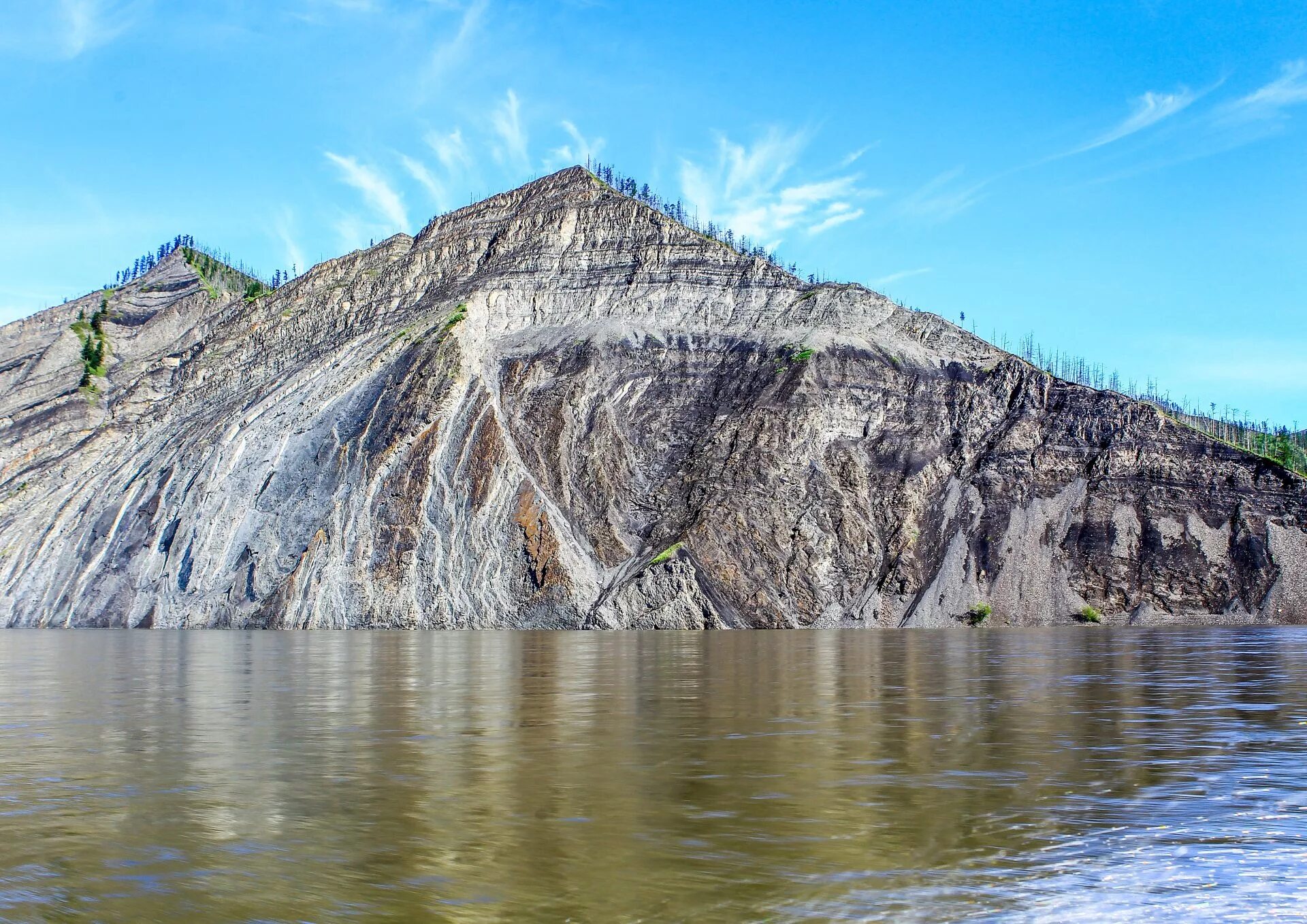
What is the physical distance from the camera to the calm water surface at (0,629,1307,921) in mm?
8758

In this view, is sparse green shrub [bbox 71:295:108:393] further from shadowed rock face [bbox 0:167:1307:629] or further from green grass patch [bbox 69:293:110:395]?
shadowed rock face [bbox 0:167:1307:629]

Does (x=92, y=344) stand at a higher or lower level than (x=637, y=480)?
higher

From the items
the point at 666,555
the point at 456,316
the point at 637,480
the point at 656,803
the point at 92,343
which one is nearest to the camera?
the point at 656,803

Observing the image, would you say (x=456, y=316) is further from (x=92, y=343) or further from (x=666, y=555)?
(x=92, y=343)

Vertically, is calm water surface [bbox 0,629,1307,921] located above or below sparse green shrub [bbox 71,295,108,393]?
below

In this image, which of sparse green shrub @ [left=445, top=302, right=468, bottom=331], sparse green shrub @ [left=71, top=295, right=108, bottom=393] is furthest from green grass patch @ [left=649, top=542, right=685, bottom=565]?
sparse green shrub @ [left=71, top=295, right=108, bottom=393]

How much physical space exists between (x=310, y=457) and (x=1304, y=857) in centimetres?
9674

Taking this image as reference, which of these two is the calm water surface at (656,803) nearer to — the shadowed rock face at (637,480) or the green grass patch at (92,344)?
the shadowed rock face at (637,480)

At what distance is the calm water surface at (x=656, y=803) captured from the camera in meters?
Result: 8.76

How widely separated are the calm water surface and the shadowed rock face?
59.2m

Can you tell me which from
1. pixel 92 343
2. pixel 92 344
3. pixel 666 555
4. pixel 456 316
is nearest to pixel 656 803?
pixel 666 555

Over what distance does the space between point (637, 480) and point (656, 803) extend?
85.3 meters

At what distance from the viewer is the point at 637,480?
97.9m

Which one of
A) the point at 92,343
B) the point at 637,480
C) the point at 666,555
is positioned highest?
the point at 92,343
